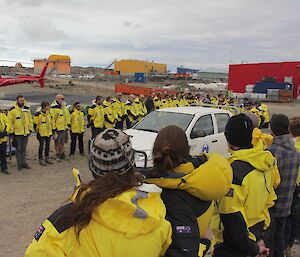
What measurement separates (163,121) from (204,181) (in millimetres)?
7211

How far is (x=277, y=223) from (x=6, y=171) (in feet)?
24.6

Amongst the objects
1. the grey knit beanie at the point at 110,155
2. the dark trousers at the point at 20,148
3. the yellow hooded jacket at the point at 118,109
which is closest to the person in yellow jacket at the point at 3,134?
the dark trousers at the point at 20,148

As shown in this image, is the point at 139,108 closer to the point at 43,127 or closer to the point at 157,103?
the point at 157,103

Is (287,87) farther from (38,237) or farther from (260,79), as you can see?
(38,237)

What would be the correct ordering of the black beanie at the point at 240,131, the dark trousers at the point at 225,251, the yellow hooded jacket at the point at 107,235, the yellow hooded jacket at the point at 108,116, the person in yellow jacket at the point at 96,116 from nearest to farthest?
the yellow hooded jacket at the point at 107,235 → the dark trousers at the point at 225,251 → the black beanie at the point at 240,131 → the person in yellow jacket at the point at 96,116 → the yellow hooded jacket at the point at 108,116

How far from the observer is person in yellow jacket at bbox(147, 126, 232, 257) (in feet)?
6.48

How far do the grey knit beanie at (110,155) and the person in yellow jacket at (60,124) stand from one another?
967cm

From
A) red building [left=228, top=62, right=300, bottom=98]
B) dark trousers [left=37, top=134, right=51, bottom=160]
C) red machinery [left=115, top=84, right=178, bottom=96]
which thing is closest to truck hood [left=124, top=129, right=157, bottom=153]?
dark trousers [left=37, top=134, right=51, bottom=160]

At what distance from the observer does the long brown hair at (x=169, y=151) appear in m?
2.28

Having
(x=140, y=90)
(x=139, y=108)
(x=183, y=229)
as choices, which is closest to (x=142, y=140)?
(x=183, y=229)

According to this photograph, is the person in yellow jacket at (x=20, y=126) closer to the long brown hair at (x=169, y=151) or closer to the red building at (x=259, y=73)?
A: the long brown hair at (x=169, y=151)

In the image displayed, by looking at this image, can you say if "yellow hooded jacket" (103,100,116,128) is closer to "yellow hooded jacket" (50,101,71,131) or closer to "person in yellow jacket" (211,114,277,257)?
"yellow hooded jacket" (50,101,71,131)

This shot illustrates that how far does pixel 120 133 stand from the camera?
6.15ft

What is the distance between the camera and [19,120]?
9.82 meters
